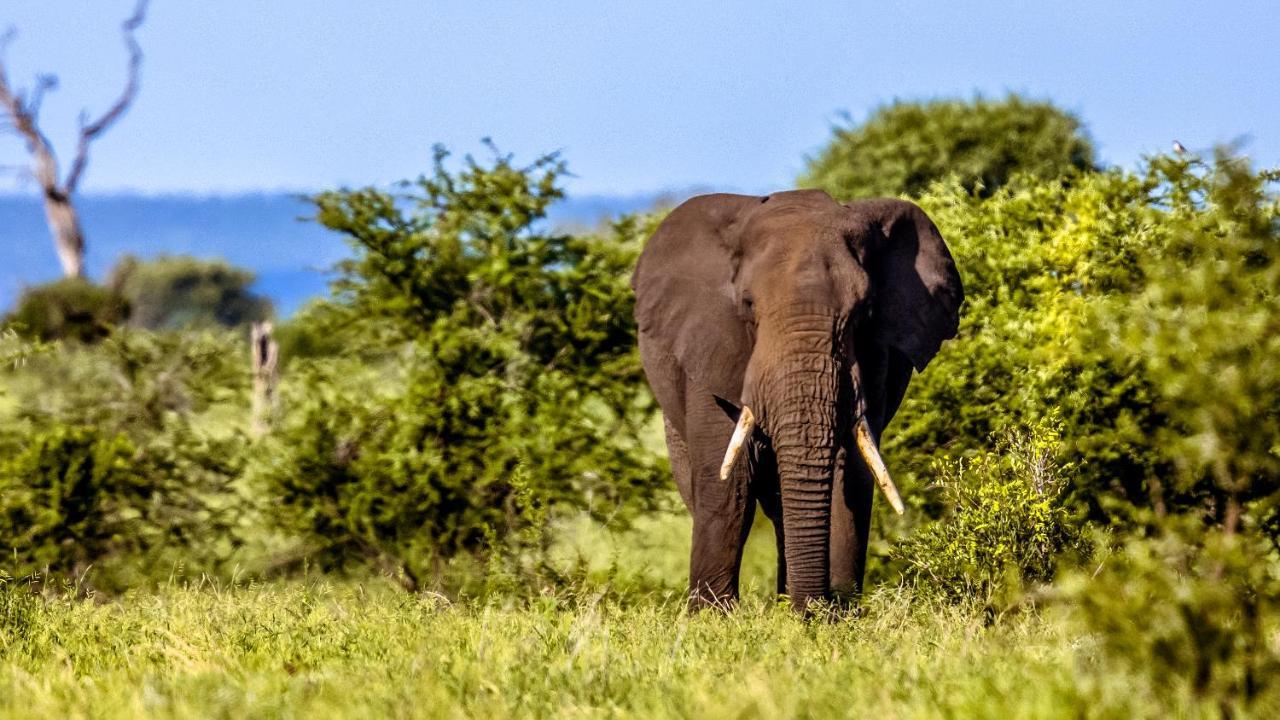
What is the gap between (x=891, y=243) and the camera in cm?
932

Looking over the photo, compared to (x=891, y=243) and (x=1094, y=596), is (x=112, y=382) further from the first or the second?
(x=1094, y=596)

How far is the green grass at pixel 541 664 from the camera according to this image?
4652 millimetres

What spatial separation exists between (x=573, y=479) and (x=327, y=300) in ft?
9.64

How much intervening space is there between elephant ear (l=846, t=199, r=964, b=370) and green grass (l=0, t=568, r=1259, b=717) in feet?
5.67

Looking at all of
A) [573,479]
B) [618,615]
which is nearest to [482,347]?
[573,479]

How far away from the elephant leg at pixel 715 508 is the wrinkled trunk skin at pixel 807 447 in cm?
83

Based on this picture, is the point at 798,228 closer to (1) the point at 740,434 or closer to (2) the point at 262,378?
(1) the point at 740,434

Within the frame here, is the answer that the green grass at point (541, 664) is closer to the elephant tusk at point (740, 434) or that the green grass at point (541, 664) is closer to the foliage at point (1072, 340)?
the elephant tusk at point (740, 434)

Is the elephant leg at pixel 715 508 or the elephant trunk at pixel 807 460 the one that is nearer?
the elephant trunk at pixel 807 460

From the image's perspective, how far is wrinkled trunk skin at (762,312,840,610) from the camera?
7.92 metres

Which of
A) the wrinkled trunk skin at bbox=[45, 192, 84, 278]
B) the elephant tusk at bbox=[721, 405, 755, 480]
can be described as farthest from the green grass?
the wrinkled trunk skin at bbox=[45, 192, 84, 278]

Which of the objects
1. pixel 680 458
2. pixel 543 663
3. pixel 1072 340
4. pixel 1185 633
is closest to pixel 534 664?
pixel 543 663

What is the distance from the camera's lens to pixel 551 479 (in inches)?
501

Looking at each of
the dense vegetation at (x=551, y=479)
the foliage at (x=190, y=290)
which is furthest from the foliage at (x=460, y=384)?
the foliage at (x=190, y=290)
